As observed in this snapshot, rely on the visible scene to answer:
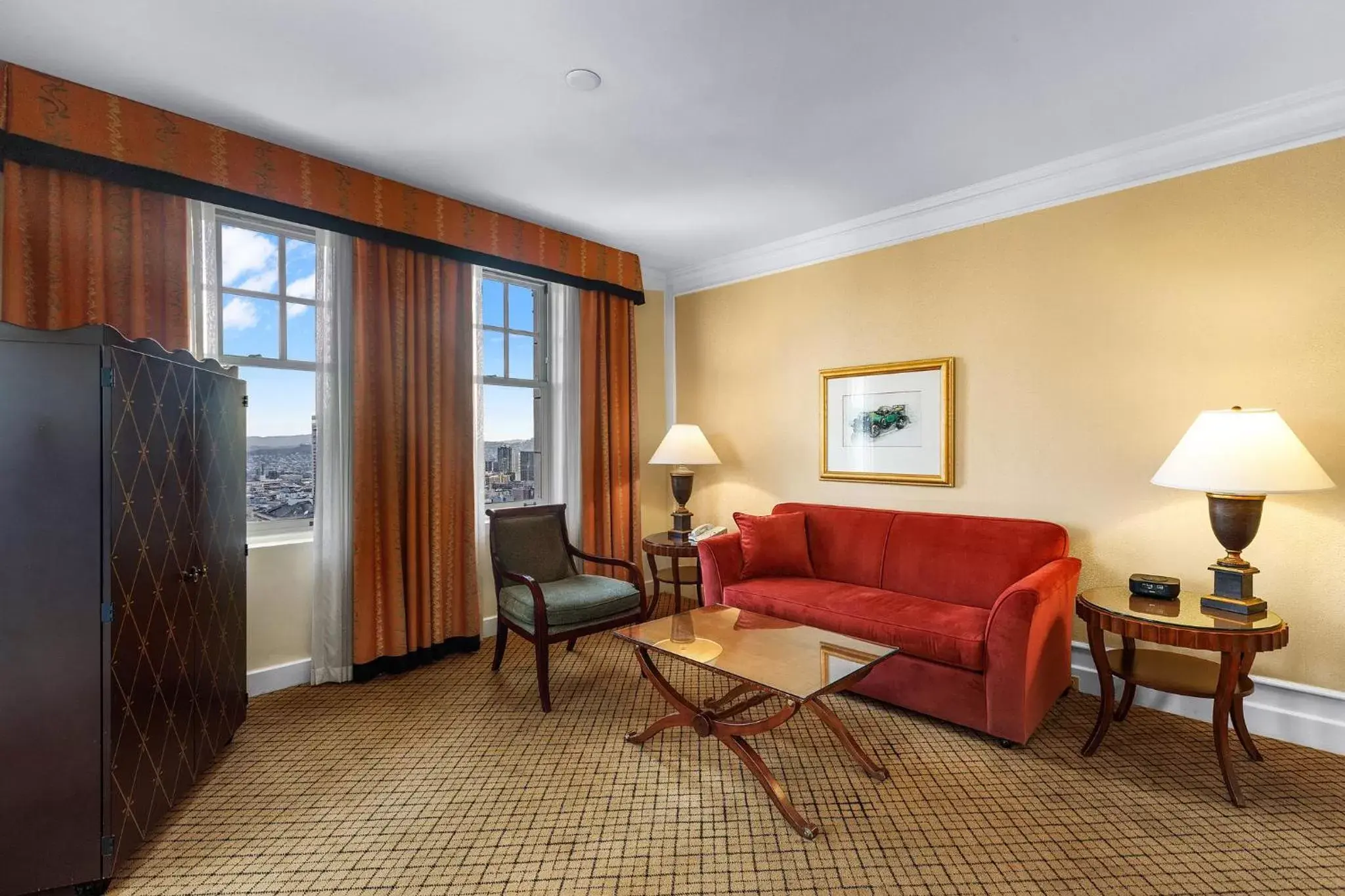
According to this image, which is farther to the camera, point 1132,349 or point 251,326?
point 251,326

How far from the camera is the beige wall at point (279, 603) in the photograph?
10.4 feet

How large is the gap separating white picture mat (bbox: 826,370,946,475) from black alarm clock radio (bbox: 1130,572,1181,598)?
3.98 feet

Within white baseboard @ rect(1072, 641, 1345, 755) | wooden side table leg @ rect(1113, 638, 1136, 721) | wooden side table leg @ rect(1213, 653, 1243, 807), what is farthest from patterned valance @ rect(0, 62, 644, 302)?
white baseboard @ rect(1072, 641, 1345, 755)

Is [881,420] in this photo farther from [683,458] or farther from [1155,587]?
[1155,587]

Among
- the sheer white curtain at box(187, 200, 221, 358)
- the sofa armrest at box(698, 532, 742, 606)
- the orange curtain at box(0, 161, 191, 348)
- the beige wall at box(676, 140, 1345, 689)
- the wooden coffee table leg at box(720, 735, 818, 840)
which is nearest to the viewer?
the wooden coffee table leg at box(720, 735, 818, 840)

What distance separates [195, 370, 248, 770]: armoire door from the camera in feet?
7.65

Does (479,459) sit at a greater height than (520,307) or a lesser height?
lesser

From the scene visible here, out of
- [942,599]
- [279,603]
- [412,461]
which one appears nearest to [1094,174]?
[942,599]

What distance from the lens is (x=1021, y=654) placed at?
254cm

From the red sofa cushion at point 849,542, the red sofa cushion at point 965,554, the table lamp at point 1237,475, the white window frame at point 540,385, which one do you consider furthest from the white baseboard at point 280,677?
the table lamp at point 1237,475

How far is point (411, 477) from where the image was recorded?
3.53 m

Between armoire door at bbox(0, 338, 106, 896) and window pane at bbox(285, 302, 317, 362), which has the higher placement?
window pane at bbox(285, 302, 317, 362)

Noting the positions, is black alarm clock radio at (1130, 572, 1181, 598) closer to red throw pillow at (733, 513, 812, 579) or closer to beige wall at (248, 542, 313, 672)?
red throw pillow at (733, 513, 812, 579)

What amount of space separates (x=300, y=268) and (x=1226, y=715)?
4670mm
